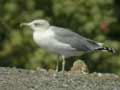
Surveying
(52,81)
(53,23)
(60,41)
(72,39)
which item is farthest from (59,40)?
(53,23)

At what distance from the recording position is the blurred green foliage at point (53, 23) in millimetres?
16953

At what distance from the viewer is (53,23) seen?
17.6m

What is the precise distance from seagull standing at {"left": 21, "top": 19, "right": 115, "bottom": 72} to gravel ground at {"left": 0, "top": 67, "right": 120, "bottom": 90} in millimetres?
348

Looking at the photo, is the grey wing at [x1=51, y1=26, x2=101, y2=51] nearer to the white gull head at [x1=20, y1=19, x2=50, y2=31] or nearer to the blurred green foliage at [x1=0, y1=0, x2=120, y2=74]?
the white gull head at [x1=20, y1=19, x2=50, y2=31]

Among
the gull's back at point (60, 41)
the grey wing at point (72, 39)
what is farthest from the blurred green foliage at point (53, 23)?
the gull's back at point (60, 41)

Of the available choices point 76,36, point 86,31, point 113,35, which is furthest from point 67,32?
point 113,35

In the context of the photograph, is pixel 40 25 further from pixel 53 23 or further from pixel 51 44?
pixel 53 23

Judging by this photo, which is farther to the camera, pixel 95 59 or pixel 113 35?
pixel 113 35

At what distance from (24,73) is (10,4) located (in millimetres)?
4067

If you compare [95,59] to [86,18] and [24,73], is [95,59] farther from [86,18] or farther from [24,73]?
[24,73]

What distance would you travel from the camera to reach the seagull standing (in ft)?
43.9

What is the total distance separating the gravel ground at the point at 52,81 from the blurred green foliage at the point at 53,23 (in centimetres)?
333

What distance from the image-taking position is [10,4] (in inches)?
679

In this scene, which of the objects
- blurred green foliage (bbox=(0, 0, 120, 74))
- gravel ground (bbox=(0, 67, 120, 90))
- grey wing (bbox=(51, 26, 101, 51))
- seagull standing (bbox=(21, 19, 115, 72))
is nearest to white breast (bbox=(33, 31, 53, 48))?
seagull standing (bbox=(21, 19, 115, 72))
